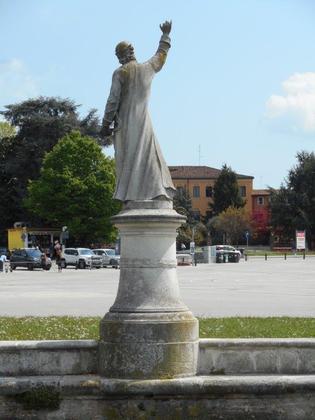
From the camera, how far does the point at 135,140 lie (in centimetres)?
884

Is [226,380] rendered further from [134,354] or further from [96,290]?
[96,290]

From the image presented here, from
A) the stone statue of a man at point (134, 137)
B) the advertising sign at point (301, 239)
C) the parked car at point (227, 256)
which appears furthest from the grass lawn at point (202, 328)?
the advertising sign at point (301, 239)

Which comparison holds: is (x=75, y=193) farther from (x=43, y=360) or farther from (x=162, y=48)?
(x=43, y=360)

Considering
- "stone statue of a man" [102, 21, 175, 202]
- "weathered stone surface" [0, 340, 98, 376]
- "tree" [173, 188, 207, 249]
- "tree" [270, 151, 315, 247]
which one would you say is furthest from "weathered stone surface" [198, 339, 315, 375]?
"tree" [270, 151, 315, 247]

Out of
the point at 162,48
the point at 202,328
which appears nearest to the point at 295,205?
the point at 202,328

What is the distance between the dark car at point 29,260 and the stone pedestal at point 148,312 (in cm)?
4399

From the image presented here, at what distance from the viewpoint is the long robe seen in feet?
28.8

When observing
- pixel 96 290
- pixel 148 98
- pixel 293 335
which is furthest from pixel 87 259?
pixel 148 98

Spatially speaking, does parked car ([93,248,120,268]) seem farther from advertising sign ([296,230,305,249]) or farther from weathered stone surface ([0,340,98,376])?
weathered stone surface ([0,340,98,376])

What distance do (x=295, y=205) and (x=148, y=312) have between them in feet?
298

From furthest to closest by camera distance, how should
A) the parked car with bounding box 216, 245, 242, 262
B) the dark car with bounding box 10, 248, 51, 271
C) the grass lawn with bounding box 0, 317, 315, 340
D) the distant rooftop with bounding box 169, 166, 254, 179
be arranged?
the distant rooftop with bounding box 169, 166, 254, 179
the parked car with bounding box 216, 245, 242, 262
the dark car with bounding box 10, 248, 51, 271
the grass lawn with bounding box 0, 317, 315, 340

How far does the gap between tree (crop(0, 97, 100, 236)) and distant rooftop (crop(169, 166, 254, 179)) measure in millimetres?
57877

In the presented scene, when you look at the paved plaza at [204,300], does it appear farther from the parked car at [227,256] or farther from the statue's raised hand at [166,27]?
the parked car at [227,256]

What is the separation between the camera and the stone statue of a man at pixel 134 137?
8773mm
